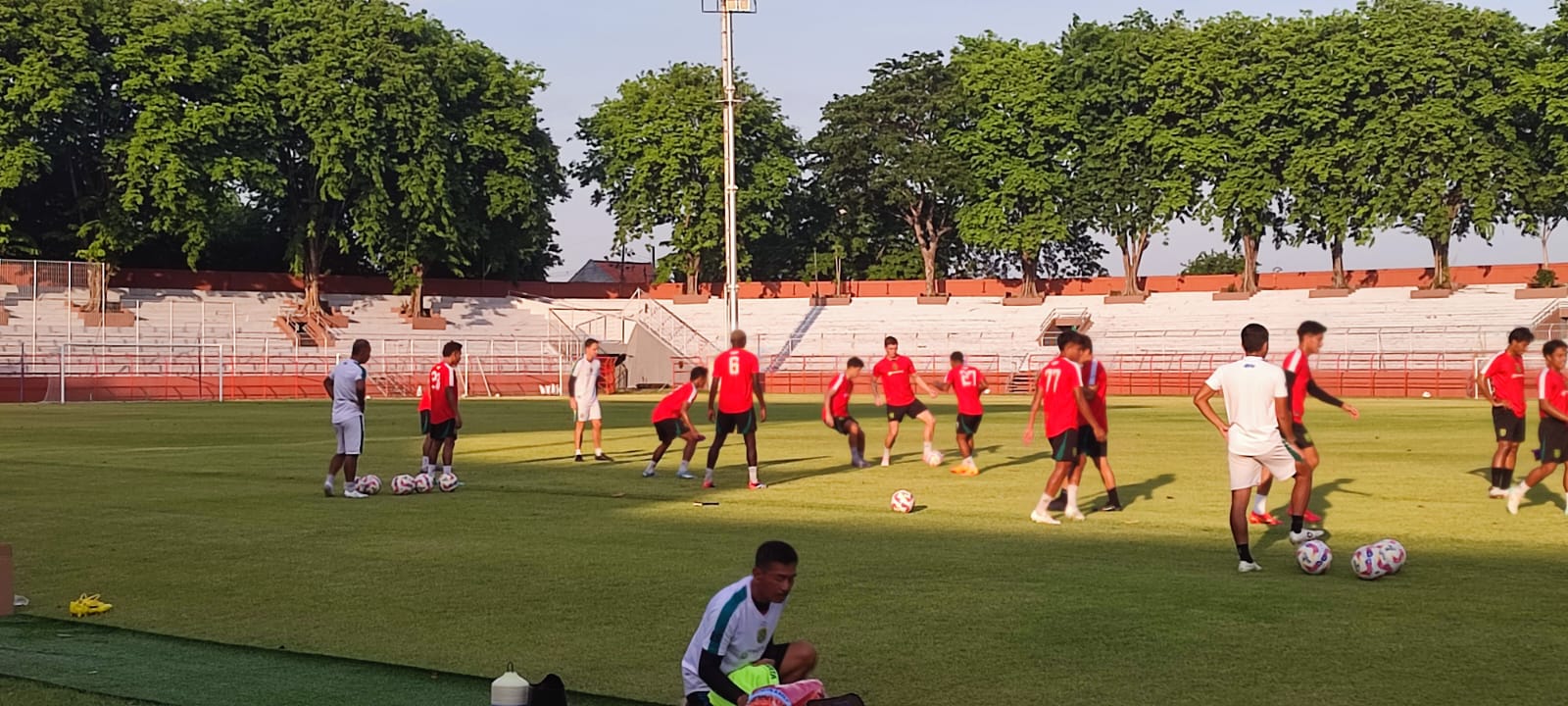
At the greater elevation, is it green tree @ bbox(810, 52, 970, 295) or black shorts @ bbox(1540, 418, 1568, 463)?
green tree @ bbox(810, 52, 970, 295)

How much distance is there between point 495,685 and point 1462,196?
240ft

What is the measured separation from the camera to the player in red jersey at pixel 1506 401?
17562 millimetres

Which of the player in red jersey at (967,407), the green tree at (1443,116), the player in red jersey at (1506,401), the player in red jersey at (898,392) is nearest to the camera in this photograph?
the player in red jersey at (1506,401)

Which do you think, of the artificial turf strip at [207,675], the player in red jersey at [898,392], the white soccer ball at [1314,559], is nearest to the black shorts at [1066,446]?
the white soccer ball at [1314,559]

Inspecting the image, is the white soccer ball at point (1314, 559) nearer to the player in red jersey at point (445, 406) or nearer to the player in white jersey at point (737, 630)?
the player in white jersey at point (737, 630)

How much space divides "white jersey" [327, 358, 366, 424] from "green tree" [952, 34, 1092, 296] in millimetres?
63442

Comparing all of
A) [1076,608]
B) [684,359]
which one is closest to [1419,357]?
[684,359]

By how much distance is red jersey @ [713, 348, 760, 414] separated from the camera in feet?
65.3

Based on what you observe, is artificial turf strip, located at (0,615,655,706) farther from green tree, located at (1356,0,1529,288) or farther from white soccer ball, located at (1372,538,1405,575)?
green tree, located at (1356,0,1529,288)

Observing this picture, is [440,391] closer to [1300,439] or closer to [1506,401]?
[1300,439]

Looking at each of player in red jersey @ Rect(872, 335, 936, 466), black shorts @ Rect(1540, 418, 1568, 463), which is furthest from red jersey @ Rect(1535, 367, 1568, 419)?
player in red jersey @ Rect(872, 335, 936, 466)

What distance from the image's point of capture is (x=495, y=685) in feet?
20.5

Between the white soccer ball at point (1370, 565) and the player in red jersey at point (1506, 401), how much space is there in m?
6.98

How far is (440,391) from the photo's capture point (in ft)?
65.5
